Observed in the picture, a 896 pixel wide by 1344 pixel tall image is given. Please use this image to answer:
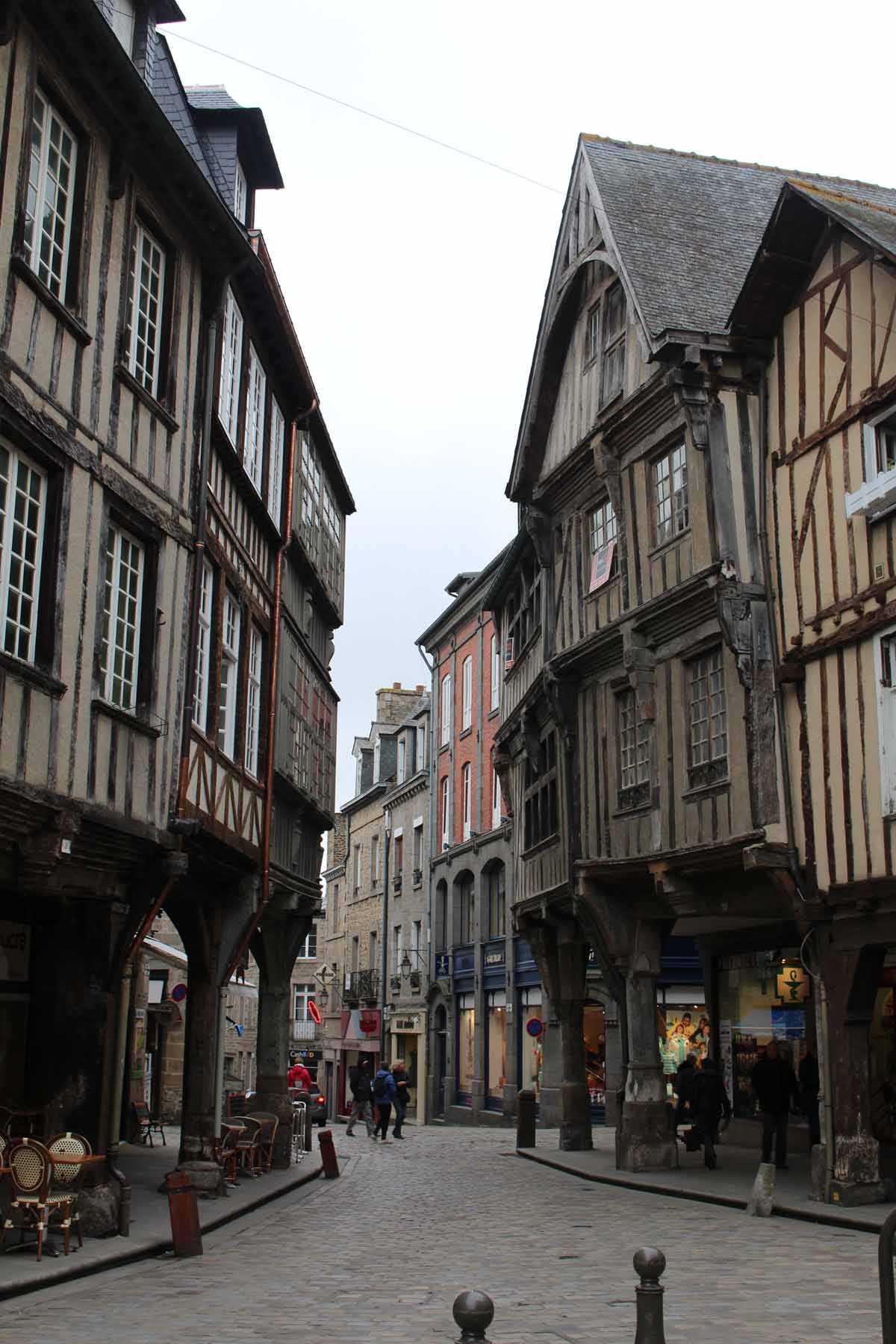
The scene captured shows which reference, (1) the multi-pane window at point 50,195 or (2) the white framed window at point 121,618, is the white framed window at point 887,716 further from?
(1) the multi-pane window at point 50,195

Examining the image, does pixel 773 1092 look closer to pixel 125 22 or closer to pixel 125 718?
pixel 125 718

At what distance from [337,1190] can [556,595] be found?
26.7ft

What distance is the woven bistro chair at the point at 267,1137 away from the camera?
17.7 m

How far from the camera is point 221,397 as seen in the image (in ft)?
47.9

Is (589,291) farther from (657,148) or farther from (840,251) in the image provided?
(840,251)

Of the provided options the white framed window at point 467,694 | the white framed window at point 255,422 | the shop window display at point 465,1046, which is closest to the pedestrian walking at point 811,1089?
the white framed window at point 255,422

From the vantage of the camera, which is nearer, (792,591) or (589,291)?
(792,591)

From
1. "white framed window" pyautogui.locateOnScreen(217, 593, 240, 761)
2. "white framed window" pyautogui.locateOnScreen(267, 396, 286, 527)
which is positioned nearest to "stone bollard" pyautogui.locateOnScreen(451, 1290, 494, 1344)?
"white framed window" pyautogui.locateOnScreen(217, 593, 240, 761)

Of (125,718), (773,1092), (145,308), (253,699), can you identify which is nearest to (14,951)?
(125,718)

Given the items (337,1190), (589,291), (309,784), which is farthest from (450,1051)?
(589,291)

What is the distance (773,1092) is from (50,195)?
1166 centimetres

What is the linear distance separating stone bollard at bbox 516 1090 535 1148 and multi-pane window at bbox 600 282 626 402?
1080 cm

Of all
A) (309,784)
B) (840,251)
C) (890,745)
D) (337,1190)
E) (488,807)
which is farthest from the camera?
(488,807)

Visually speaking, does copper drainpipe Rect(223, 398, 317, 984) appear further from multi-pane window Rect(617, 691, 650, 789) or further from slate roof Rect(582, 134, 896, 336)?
slate roof Rect(582, 134, 896, 336)
